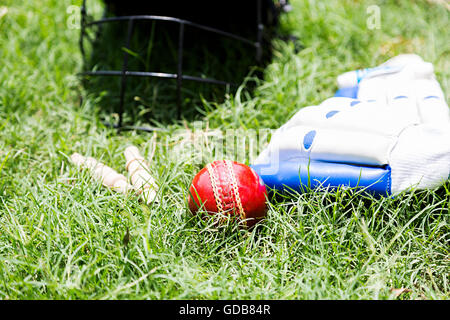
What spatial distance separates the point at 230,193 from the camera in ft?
4.79

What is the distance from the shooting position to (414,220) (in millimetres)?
1563

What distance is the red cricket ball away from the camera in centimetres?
146

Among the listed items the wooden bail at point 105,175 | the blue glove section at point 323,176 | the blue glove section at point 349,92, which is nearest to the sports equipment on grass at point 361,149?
the blue glove section at point 323,176

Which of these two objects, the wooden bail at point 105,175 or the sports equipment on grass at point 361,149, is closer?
the sports equipment on grass at point 361,149

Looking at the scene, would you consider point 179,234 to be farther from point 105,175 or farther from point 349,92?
point 349,92

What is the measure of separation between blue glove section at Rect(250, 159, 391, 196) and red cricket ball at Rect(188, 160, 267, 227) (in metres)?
0.11

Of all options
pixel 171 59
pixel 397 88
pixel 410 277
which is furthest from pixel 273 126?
pixel 410 277

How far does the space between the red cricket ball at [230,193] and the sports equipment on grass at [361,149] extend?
0.14 metres

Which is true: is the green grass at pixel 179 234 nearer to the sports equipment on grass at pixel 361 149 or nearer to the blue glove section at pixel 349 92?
the sports equipment on grass at pixel 361 149

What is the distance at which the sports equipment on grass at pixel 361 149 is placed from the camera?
4.84 ft

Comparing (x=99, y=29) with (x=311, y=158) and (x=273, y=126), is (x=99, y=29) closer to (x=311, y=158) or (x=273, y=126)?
(x=273, y=126)

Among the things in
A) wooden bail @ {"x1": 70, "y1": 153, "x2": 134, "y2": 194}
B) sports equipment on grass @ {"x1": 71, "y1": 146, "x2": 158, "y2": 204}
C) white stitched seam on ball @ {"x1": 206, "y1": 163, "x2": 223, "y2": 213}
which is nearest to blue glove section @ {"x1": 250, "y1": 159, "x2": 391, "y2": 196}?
white stitched seam on ball @ {"x1": 206, "y1": 163, "x2": 223, "y2": 213}

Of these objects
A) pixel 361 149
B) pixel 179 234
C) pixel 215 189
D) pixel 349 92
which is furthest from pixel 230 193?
pixel 349 92

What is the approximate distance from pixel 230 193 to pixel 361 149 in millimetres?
492
